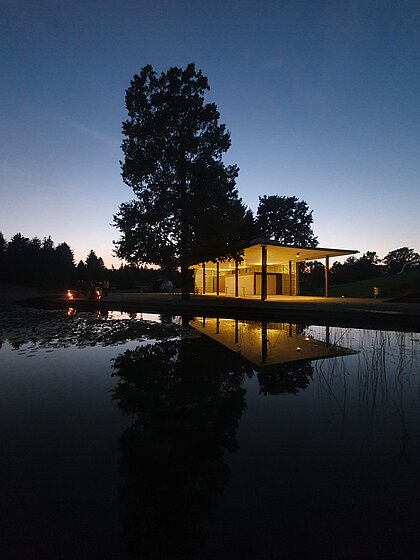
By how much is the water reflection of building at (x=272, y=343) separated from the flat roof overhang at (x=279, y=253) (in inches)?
400

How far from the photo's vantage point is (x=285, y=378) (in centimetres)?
485

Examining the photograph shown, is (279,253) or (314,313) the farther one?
(279,253)

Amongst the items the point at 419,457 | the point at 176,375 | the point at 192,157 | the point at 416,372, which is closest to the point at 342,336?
the point at 416,372

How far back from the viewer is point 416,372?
510 cm

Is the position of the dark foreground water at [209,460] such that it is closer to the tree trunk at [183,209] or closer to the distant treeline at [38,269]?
the tree trunk at [183,209]

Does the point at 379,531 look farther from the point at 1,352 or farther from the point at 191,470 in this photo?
the point at 1,352

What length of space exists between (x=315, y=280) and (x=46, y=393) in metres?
52.9

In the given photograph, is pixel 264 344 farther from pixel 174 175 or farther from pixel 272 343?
pixel 174 175

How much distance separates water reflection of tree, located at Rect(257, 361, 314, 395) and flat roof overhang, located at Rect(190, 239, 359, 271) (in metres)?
14.3

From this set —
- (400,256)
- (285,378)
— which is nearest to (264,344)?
(285,378)

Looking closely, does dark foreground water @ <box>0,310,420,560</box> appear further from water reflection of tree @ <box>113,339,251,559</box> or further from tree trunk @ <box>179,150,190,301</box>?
tree trunk @ <box>179,150,190,301</box>

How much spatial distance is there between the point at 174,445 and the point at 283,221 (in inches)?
2072

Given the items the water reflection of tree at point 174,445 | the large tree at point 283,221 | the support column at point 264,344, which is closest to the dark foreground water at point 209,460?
the water reflection of tree at point 174,445

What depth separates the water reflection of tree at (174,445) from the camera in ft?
6.00
